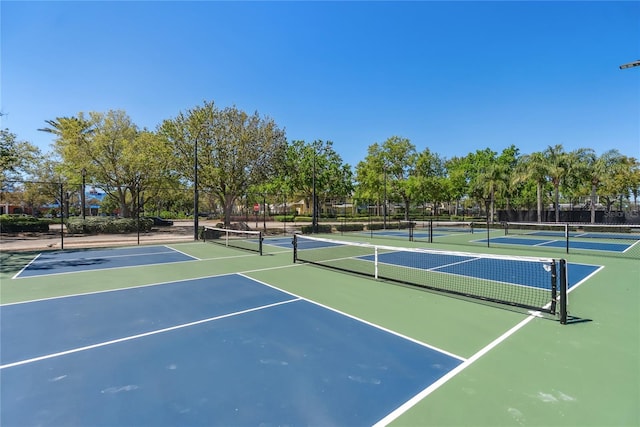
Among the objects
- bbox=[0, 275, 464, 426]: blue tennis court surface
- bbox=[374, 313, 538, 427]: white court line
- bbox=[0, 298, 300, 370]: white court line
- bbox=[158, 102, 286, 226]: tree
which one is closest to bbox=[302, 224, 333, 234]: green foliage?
bbox=[158, 102, 286, 226]: tree

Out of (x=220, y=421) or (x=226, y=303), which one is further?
(x=226, y=303)

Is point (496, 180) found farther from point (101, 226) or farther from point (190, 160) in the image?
point (101, 226)

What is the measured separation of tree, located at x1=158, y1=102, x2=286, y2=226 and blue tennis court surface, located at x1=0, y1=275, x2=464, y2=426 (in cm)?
2067

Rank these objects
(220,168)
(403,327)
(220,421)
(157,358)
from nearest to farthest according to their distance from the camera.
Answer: (220,421)
(157,358)
(403,327)
(220,168)

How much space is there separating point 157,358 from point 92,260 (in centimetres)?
1132

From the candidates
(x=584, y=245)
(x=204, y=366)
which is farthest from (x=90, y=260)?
(x=584, y=245)

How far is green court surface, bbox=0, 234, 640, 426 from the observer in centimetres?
330

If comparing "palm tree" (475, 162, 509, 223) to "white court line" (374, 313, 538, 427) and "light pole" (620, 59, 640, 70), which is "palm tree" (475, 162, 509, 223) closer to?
"light pole" (620, 59, 640, 70)

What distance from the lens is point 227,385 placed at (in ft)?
12.4

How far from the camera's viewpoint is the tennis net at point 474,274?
21.3 ft

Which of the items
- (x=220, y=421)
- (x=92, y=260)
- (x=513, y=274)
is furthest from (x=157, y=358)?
(x=92, y=260)

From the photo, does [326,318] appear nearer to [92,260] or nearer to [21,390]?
[21,390]

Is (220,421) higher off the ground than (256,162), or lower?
lower

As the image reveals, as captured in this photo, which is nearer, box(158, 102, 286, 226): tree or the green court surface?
the green court surface
